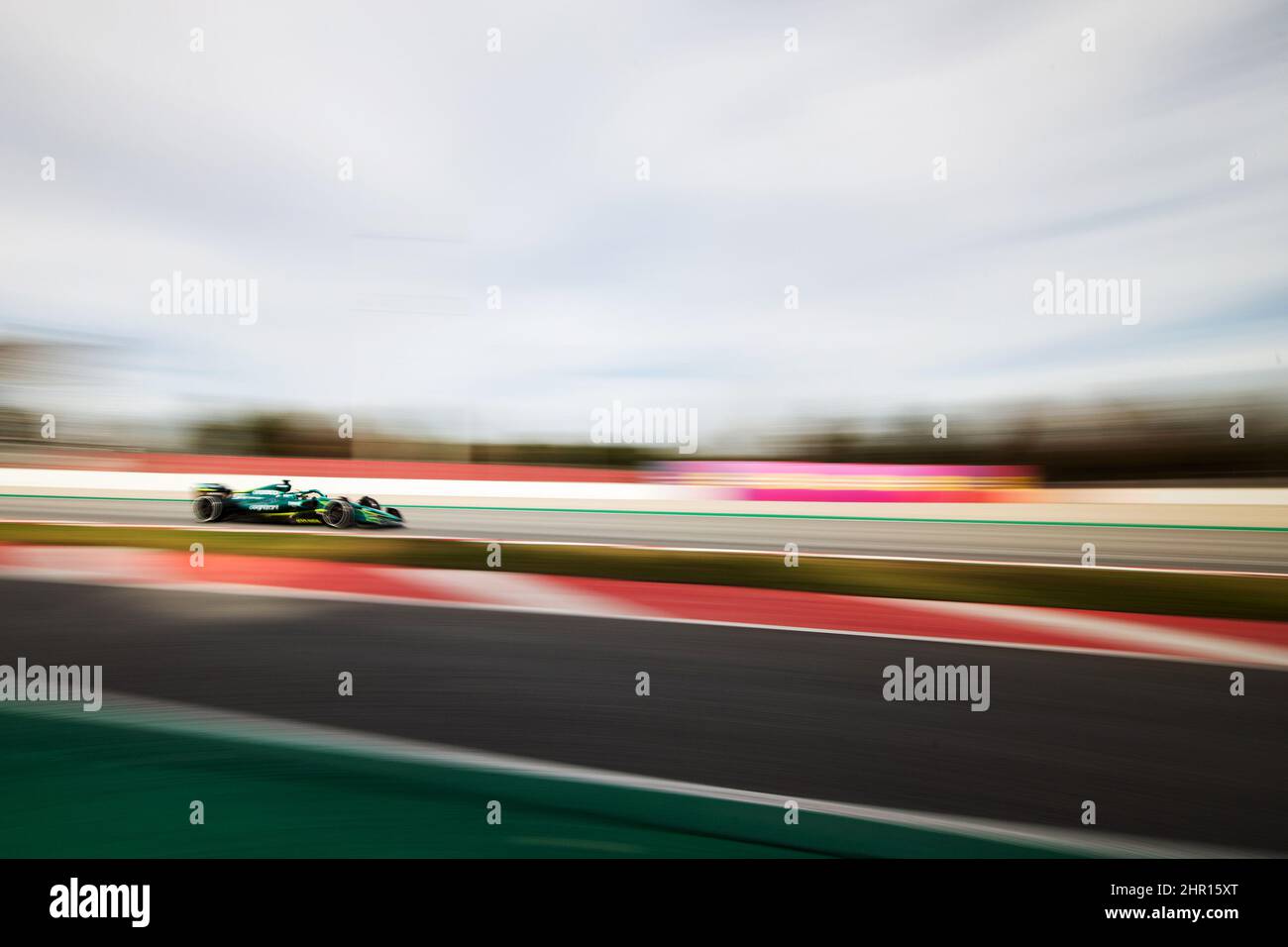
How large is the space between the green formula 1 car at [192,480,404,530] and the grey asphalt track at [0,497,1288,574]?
533mm

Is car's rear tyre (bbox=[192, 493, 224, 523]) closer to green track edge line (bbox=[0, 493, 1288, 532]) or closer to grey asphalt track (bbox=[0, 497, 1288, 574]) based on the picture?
grey asphalt track (bbox=[0, 497, 1288, 574])

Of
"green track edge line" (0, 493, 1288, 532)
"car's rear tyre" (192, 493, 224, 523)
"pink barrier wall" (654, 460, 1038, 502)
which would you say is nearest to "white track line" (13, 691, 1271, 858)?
"car's rear tyre" (192, 493, 224, 523)

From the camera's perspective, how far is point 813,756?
289 cm

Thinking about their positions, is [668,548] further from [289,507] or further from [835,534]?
[289,507]

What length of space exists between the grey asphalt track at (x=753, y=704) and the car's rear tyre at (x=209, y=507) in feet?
18.1

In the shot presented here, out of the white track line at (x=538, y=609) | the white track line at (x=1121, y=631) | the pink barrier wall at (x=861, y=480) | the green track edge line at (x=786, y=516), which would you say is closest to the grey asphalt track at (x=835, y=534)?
the green track edge line at (x=786, y=516)

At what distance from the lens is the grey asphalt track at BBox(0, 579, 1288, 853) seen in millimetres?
2639

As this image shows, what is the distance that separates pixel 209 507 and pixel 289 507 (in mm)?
1535

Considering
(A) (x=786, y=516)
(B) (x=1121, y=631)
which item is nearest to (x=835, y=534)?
(A) (x=786, y=516)

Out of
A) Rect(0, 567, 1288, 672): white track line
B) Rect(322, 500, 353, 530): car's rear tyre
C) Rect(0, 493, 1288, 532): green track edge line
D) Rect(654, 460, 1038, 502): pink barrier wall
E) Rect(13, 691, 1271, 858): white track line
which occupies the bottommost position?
Rect(13, 691, 1271, 858): white track line

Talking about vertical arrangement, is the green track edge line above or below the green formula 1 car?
below

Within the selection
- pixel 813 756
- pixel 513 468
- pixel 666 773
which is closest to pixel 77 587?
pixel 666 773

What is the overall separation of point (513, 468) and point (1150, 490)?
1144cm
